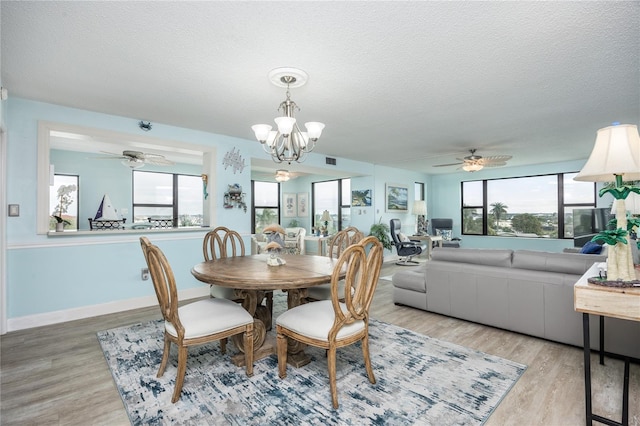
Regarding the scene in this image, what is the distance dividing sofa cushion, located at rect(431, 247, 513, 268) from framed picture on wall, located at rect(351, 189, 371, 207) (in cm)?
380

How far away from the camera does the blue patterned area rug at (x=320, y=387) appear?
5.74 ft

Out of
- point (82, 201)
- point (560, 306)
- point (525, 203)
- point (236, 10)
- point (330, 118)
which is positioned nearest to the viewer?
point (236, 10)

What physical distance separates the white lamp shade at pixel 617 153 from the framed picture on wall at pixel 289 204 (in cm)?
781

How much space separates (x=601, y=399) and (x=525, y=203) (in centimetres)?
665

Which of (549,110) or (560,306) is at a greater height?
(549,110)

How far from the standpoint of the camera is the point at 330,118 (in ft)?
12.1

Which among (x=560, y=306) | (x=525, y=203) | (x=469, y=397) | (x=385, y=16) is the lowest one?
(x=469, y=397)

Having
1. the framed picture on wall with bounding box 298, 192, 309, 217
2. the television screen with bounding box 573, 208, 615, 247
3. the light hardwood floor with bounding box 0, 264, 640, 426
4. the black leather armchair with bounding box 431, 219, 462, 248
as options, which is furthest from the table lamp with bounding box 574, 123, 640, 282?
the framed picture on wall with bounding box 298, 192, 309, 217

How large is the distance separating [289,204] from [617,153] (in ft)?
26.1

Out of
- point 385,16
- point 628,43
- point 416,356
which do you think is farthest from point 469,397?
point 628,43

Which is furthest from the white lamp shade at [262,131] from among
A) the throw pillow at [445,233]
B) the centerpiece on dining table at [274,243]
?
the throw pillow at [445,233]

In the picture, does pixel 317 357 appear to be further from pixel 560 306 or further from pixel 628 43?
pixel 628 43

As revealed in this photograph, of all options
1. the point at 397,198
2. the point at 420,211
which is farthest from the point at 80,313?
the point at 420,211

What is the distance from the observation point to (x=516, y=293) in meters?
2.93
